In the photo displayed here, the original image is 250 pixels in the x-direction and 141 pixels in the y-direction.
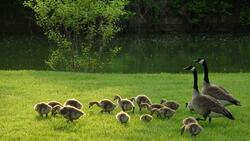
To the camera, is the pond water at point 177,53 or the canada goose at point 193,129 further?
the pond water at point 177,53

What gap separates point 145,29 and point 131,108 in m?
51.0

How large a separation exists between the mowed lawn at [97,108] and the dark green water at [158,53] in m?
9.50

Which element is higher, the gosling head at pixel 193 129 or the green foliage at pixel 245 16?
the green foliage at pixel 245 16

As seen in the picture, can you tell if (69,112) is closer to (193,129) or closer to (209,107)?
(193,129)

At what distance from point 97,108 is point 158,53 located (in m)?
27.1

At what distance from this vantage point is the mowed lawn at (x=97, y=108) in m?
10.9

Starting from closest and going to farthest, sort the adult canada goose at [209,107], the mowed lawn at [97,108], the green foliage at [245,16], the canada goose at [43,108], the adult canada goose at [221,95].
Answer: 1. the mowed lawn at [97,108]
2. the adult canada goose at [209,107]
3. the canada goose at [43,108]
4. the adult canada goose at [221,95]
5. the green foliage at [245,16]

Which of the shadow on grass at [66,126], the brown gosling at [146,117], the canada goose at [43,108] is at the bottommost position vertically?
the shadow on grass at [66,126]

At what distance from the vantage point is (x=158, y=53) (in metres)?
40.6

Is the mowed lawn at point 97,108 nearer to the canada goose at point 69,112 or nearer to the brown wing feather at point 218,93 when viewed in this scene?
the canada goose at point 69,112

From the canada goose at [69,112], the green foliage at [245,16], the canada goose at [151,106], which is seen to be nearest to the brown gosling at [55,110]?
the canada goose at [69,112]

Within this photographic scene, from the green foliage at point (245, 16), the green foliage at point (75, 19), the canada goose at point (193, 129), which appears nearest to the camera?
the canada goose at point (193, 129)

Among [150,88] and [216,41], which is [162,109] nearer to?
[150,88]

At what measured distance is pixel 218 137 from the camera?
1090 centimetres
